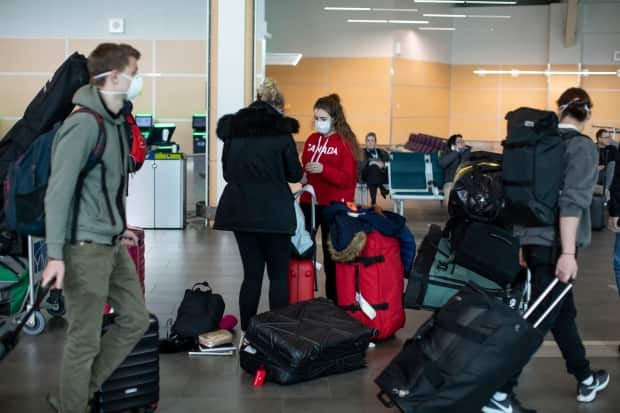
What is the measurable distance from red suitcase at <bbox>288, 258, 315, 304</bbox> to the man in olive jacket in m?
1.83

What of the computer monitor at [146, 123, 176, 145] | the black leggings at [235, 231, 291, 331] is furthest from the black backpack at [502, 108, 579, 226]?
the computer monitor at [146, 123, 176, 145]

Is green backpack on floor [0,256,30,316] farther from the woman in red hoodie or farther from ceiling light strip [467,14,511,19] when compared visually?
ceiling light strip [467,14,511,19]

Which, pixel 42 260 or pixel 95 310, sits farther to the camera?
pixel 42 260

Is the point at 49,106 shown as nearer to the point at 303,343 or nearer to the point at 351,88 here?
the point at 303,343

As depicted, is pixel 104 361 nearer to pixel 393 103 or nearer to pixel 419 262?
pixel 419 262

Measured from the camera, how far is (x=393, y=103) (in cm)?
1898

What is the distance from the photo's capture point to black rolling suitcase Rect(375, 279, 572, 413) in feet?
10.8

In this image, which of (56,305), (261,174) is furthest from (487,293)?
(56,305)

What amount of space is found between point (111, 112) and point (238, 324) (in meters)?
2.47

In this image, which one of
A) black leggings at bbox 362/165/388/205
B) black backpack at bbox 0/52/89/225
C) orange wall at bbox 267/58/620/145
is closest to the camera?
black backpack at bbox 0/52/89/225

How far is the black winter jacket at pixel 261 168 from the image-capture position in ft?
14.9

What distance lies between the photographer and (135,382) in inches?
140

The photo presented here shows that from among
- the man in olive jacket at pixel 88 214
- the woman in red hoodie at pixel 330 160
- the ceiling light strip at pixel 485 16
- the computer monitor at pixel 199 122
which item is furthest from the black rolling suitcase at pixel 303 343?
the ceiling light strip at pixel 485 16

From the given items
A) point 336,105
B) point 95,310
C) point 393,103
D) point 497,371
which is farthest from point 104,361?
point 393,103
